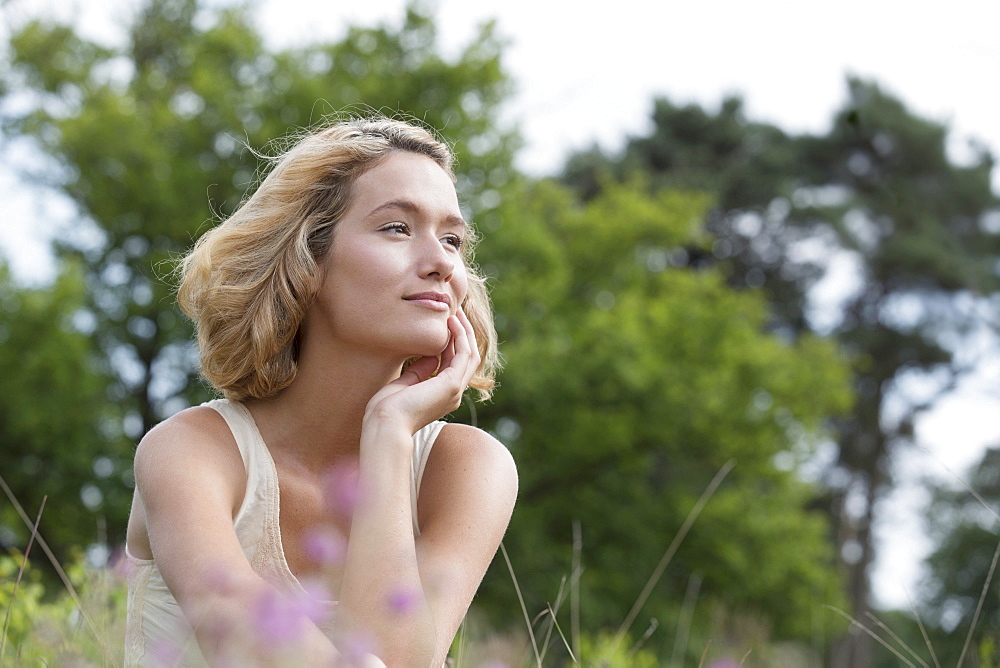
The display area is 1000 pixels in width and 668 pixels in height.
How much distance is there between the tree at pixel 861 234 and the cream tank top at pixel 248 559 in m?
22.5

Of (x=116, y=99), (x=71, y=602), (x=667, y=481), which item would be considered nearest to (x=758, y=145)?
(x=667, y=481)

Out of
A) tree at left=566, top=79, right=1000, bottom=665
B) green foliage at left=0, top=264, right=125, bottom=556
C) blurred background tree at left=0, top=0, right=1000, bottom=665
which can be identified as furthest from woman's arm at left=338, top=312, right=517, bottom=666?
tree at left=566, top=79, right=1000, bottom=665

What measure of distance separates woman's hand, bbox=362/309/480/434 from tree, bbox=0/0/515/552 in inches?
459

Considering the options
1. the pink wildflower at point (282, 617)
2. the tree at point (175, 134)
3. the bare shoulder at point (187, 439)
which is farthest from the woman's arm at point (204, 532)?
the tree at point (175, 134)

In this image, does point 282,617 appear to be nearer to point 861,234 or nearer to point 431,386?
point 431,386

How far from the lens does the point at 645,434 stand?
15.6 meters

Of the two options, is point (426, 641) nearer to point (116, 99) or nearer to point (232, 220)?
point (232, 220)

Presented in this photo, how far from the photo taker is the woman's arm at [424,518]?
199cm

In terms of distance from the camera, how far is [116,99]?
15.1 meters

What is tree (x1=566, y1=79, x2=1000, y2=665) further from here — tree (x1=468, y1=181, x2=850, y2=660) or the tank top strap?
the tank top strap

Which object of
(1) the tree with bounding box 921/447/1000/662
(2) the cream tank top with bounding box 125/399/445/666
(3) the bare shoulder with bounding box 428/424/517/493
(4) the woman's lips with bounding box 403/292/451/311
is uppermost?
(4) the woman's lips with bounding box 403/292/451/311

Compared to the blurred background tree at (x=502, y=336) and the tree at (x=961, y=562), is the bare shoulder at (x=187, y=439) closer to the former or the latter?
the tree at (x=961, y=562)

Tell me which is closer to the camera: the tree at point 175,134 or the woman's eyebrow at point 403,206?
the woman's eyebrow at point 403,206

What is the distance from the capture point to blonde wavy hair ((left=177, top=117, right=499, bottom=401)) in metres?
2.60
